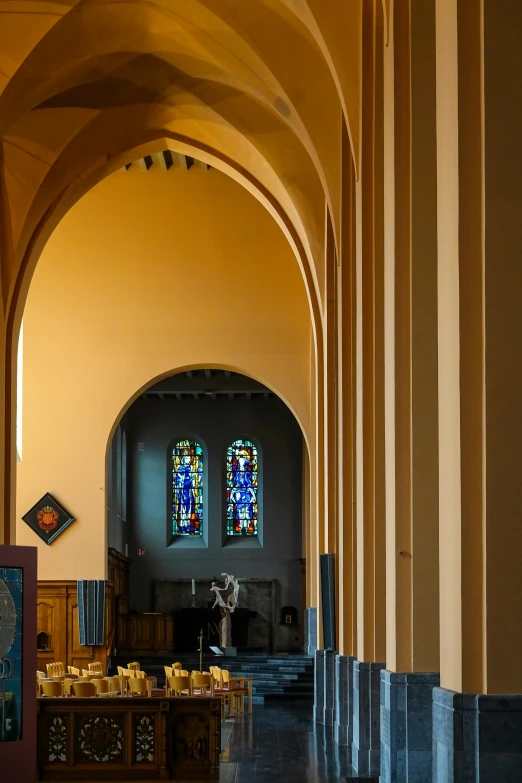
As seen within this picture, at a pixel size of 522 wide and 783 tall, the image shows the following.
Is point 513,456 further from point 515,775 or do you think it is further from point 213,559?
point 213,559

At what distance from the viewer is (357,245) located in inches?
428

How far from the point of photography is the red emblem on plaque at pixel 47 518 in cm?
2105

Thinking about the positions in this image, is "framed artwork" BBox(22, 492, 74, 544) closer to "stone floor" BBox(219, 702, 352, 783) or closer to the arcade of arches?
the arcade of arches

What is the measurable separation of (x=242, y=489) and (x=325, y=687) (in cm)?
1419

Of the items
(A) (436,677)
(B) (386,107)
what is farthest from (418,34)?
(A) (436,677)

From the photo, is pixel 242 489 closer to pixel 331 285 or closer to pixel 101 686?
pixel 331 285

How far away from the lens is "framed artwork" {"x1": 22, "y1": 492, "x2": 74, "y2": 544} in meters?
21.0

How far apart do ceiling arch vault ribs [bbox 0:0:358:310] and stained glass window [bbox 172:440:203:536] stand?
13.8 m

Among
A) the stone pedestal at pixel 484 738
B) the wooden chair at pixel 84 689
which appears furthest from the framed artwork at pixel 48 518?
the stone pedestal at pixel 484 738

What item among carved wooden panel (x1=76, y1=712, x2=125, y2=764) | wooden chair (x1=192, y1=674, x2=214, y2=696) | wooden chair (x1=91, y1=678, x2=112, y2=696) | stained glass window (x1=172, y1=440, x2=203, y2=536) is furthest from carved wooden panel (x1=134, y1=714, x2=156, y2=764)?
stained glass window (x1=172, y1=440, x2=203, y2=536)

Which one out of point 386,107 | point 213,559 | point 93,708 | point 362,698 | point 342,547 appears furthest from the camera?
point 213,559

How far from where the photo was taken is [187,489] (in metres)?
30.2

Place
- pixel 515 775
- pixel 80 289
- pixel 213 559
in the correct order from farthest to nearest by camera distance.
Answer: pixel 213 559
pixel 80 289
pixel 515 775

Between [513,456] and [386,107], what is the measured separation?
430 centimetres
